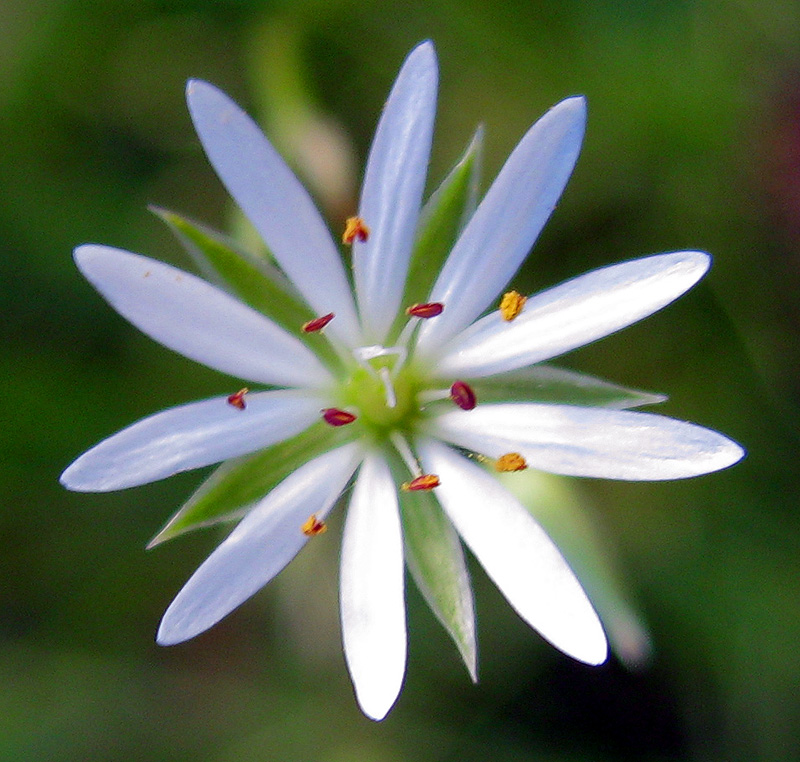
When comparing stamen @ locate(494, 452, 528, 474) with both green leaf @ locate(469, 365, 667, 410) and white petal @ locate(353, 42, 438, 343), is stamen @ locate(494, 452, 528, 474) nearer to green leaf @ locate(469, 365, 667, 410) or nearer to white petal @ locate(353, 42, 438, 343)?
green leaf @ locate(469, 365, 667, 410)

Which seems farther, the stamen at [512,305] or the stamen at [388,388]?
the stamen at [388,388]

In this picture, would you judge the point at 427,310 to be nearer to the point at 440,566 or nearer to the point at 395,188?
the point at 395,188

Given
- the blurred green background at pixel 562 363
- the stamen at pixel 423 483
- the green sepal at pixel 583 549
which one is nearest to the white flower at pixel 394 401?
the stamen at pixel 423 483

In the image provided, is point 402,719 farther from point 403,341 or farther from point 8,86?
point 8,86

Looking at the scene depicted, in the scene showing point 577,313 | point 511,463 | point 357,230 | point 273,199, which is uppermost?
point 273,199

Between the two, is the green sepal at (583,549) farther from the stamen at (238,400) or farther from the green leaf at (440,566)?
the stamen at (238,400)

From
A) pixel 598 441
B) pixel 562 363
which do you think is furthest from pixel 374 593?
pixel 562 363

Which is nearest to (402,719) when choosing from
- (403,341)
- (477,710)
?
(477,710)
